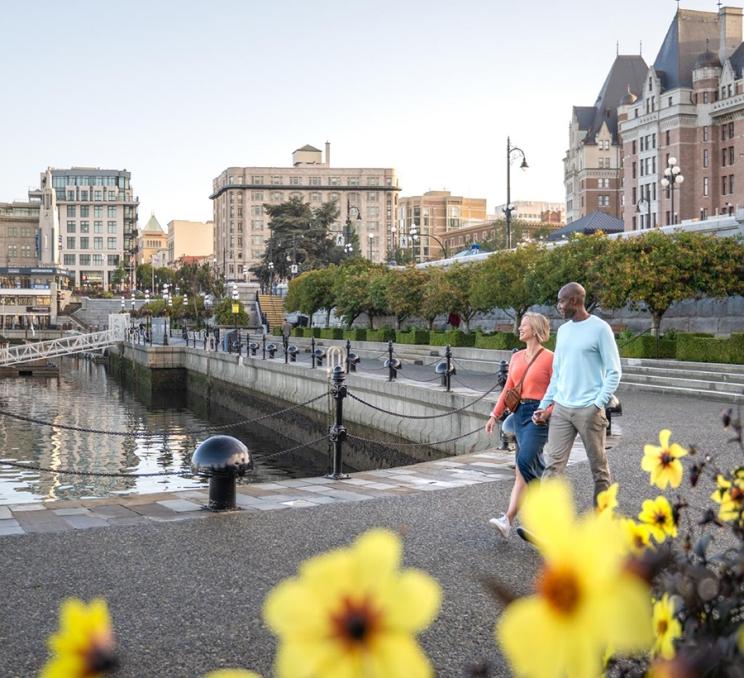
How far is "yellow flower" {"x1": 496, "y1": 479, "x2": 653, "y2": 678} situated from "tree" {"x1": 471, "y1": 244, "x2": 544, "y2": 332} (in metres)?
37.0

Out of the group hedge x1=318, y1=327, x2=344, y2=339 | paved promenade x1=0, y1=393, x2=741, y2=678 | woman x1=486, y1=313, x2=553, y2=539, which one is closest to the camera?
paved promenade x1=0, y1=393, x2=741, y2=678

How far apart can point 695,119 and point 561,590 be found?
9584cm

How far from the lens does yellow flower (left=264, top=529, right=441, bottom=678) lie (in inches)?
33.7

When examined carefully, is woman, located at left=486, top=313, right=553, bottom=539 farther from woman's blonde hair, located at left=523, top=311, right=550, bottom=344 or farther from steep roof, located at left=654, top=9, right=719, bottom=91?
steep roof, located at left=654, top=9, right=719, bottom=91

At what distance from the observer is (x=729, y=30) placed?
87812mm

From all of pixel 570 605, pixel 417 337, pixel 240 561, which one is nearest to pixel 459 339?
pixel 417 337

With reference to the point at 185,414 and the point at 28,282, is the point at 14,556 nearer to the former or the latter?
the point at 185,414

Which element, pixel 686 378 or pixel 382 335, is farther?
pixel 382 335

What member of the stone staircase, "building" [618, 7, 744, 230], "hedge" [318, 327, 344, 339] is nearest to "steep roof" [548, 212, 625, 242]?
"hedge" [318, 327, 344, 339]

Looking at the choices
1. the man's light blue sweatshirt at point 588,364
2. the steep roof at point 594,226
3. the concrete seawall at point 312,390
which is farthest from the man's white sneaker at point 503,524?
the steep roof at point 594,226

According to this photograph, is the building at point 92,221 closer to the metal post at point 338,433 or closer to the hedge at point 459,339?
the hedge at point 459,339

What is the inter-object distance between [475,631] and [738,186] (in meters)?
86.0

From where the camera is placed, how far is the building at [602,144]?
110688 mm

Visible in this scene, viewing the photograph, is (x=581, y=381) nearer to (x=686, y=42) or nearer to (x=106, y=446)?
(x=106, y=446)
